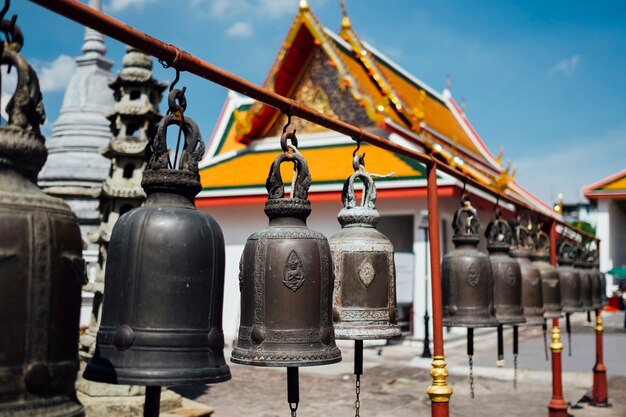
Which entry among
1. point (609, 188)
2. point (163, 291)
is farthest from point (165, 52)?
point (609, 188)

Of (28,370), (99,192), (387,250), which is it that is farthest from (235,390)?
(28,370)

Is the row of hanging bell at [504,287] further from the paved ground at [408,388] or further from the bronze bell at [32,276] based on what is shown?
the paved ground at [408,388]

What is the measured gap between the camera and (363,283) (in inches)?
128

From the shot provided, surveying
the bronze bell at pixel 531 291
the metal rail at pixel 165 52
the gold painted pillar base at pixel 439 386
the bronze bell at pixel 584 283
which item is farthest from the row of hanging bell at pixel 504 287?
the bronze bell at pixel 584 283

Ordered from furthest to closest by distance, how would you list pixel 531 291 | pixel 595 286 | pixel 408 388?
pixel 408 388 → pixel 595 286 → pixel 531 291

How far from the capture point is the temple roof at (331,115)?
1483cm

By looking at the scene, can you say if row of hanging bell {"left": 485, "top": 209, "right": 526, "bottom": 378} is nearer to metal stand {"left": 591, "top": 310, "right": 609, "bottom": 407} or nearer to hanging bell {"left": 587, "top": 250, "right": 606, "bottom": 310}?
hanging bell {"left": 587, "top": 250, "right": 606, "bottom": 310}

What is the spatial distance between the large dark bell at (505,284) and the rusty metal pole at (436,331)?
54 cm

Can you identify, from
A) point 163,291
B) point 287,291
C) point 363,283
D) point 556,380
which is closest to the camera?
point 163,291

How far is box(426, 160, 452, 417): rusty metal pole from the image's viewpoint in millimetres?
4027

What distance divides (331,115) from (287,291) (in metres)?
13.7

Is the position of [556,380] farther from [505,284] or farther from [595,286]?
[505,284]

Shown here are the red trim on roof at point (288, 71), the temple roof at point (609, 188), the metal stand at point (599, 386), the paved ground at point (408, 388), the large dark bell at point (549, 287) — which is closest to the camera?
the large dark bell at point (549, 287)

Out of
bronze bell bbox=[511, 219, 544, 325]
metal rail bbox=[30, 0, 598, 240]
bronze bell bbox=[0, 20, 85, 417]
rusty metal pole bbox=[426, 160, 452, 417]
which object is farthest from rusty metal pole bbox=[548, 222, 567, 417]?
bronze bell bbox=[0, 20, 85, 417]
